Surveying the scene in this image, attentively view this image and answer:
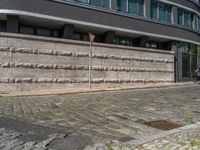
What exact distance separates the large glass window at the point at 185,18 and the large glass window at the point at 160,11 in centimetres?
190

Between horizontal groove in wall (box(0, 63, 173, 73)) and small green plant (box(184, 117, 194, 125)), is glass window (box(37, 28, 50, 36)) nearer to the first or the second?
Answer: horizontal groove in wall (box(0, 63, 173, 73))

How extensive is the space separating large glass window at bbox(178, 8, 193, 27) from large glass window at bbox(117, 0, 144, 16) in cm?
619

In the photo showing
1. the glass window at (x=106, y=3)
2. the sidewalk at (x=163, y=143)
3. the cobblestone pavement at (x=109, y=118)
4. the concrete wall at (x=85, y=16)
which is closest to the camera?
the sidewalk at (x=163, y=143)

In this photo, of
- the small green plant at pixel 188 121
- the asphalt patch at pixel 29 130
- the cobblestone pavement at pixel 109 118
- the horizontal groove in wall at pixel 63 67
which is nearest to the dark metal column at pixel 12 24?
the horizontal groove in wall at pixel 63 67

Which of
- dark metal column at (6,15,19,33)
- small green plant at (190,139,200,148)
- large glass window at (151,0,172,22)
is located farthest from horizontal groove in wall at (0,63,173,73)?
small green plant at (190,139,200,148)

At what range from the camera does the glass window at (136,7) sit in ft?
85.5

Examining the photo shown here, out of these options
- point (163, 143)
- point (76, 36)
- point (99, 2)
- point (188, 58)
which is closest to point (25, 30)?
point (76, 36)

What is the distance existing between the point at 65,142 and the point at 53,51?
42.6 ft

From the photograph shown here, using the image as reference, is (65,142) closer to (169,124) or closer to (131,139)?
(131,139)

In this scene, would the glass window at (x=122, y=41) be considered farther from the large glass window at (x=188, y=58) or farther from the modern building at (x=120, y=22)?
the large glass window at (x=188, y=58)

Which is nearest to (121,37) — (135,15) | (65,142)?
(135,15)

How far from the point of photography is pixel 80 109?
32.1ft

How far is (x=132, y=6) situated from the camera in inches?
1032

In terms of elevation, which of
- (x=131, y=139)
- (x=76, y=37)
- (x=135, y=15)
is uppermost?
(x=135, y=15)
